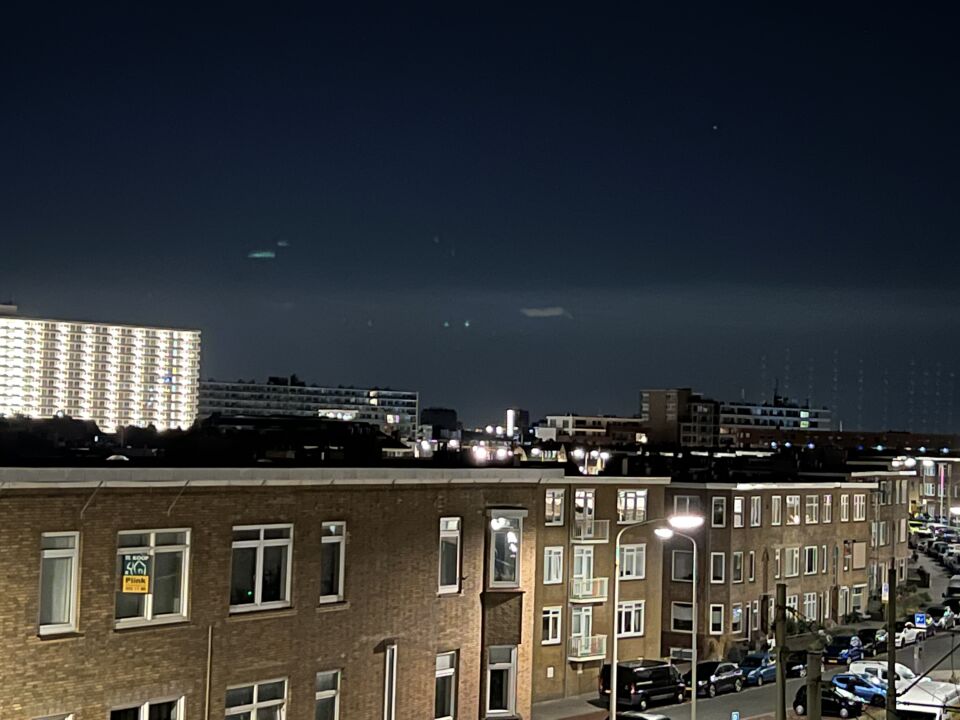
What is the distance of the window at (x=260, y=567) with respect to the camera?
24.1 metres

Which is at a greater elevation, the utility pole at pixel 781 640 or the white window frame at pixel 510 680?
the utility pole at pixel 781 640

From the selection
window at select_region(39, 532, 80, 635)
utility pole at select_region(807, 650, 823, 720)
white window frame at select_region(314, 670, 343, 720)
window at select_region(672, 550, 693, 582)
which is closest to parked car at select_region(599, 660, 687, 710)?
window at select_region(672, 550, 693, 582)

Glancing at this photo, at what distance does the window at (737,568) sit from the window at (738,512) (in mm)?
1418

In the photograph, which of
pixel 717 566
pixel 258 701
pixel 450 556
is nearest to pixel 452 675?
pixel 450 556

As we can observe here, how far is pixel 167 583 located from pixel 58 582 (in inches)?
90.8

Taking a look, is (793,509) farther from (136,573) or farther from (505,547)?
(136,573)

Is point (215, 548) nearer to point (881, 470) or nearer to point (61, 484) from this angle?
point (61, 484)

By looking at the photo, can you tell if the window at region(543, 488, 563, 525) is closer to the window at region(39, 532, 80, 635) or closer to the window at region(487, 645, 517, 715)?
the window at region(487, 645, 517, 715)

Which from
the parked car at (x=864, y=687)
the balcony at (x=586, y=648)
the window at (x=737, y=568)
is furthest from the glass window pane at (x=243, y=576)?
the window at (x=737, y=568)

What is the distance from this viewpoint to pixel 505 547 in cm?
3005

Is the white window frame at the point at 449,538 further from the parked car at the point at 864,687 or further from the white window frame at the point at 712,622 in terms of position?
the white window frame at the point at 712,622

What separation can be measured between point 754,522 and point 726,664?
479 inches

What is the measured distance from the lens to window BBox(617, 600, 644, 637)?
182ft

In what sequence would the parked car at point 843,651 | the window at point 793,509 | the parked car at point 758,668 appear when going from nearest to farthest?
the parked car at point 758,668 < the parked car at point 843,651 < the window at point 793,509
